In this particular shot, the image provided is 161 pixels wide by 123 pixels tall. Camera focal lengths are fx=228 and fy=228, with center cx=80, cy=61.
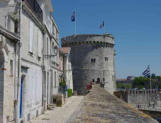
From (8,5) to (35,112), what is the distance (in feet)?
23.0

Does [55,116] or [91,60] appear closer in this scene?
[55,116]

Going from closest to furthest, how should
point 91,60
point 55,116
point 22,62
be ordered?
point 22,62 → point 55,116 → point 91,60

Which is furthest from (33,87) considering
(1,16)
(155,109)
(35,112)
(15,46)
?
(155,109)

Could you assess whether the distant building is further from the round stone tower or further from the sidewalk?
the round stone tower

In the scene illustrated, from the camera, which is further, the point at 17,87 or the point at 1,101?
the point at 17,87

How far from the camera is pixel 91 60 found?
47.4 metres

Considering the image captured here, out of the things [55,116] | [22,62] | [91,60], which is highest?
[91,60]

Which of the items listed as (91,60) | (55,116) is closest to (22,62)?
(55,116)

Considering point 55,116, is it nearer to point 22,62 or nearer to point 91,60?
point 22,62

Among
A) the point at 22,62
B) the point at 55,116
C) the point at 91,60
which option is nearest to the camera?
the point at 22,62

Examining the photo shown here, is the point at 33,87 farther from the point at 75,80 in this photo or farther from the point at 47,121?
the point at 75,80

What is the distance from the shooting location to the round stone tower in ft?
155

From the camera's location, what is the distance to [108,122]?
3.29m

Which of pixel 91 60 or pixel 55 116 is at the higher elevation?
pixel 91 60
